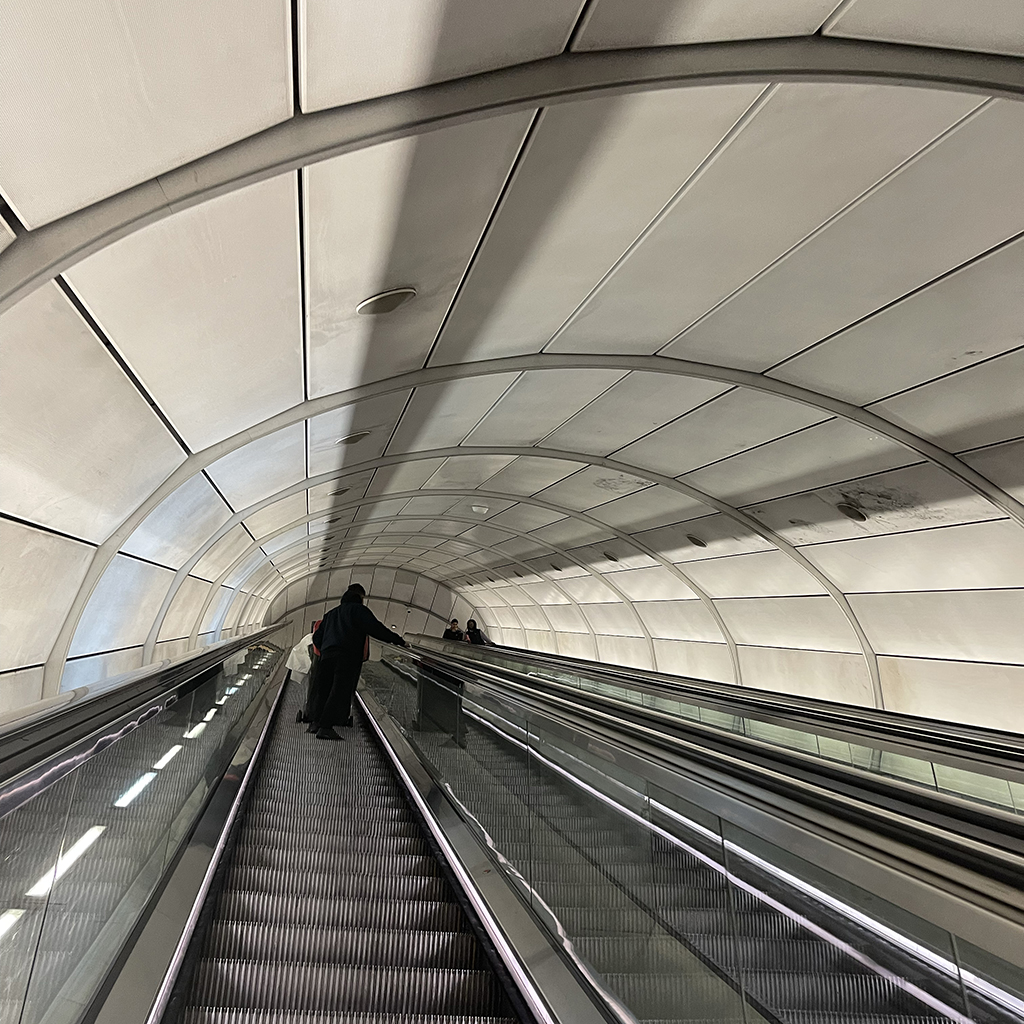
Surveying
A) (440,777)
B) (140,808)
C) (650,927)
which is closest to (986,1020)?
(650,927)

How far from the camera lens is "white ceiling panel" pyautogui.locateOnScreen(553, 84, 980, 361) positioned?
15.2 feet

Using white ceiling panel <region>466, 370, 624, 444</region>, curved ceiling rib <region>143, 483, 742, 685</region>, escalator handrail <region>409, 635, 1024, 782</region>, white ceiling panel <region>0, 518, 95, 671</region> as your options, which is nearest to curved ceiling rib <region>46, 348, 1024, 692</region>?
white ceiling panel <region>0, 518, 95, 671</region>

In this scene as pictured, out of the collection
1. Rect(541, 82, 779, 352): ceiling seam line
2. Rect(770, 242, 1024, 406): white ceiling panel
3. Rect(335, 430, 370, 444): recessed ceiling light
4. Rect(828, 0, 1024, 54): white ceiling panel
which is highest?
Rect(770, 242, 1024, 406): white ceiling panel

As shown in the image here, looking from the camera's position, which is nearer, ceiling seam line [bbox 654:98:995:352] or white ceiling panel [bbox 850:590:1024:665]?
ceiling seam line [bbox 654:98:995:352]

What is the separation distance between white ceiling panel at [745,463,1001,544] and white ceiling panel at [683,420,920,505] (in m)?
0.25

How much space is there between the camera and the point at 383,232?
5105 mm

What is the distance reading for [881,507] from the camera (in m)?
11.7

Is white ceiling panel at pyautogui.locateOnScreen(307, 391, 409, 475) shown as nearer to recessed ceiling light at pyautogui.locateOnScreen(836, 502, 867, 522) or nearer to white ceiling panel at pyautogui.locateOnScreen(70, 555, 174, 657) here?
white ceiling panel at pyautogui.locateOnScreen(70, 555, 174, 657)

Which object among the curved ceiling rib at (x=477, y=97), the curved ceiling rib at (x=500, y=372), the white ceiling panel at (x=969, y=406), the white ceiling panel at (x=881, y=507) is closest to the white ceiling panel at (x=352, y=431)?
the curved ceiling rib at (x=500, y=372)

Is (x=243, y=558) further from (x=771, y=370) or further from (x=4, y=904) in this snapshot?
(x=4, y=904)

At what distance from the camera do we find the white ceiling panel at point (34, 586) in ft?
20.7

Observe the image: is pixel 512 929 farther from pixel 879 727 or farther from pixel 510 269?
pixel 510 269

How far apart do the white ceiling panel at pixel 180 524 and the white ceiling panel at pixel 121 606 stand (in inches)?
8.3

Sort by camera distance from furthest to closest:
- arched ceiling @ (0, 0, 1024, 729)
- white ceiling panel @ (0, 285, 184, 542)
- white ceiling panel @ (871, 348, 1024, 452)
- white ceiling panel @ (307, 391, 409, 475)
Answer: white ceiling panel @ (307, 391, 409, 475), white ceiling panel @ (871, 348, 1024, 452), white ceiling panel @ (0, 285, 184, 542), arched ceiling @ (0, 0, 1024, 729)
